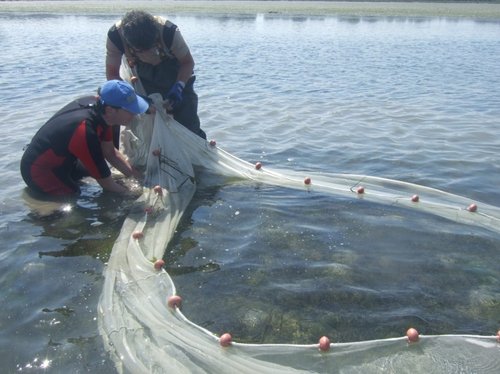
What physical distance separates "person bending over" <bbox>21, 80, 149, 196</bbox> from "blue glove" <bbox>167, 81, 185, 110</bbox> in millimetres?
747

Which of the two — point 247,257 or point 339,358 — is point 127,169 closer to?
point 247,257

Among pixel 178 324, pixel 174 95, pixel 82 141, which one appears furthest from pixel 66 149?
pixel 178 324

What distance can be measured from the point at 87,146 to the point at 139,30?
1469 mm

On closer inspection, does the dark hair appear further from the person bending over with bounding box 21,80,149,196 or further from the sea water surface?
the sea water surface

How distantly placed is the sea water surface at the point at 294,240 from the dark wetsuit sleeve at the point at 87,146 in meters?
0.74

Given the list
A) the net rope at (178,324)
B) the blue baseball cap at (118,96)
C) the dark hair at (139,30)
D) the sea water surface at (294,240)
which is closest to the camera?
the net rope at (178,324)

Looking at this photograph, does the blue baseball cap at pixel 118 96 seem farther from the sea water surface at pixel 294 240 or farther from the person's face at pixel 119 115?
the sea water surface at pixel 294 240

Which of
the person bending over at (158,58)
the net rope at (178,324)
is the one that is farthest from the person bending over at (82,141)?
the person bending over at (158,58)

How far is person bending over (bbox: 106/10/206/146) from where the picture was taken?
535 cm

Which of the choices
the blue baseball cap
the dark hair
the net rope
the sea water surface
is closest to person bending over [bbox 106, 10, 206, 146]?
the dark hair

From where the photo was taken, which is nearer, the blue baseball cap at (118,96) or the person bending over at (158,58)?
the blue baseball cap at (118,96)

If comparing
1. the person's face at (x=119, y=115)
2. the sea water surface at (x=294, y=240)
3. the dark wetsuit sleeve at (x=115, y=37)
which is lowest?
the sea water surface at (x=294, y=240)

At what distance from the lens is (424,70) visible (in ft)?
51.2

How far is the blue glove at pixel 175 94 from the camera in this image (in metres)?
5.99
